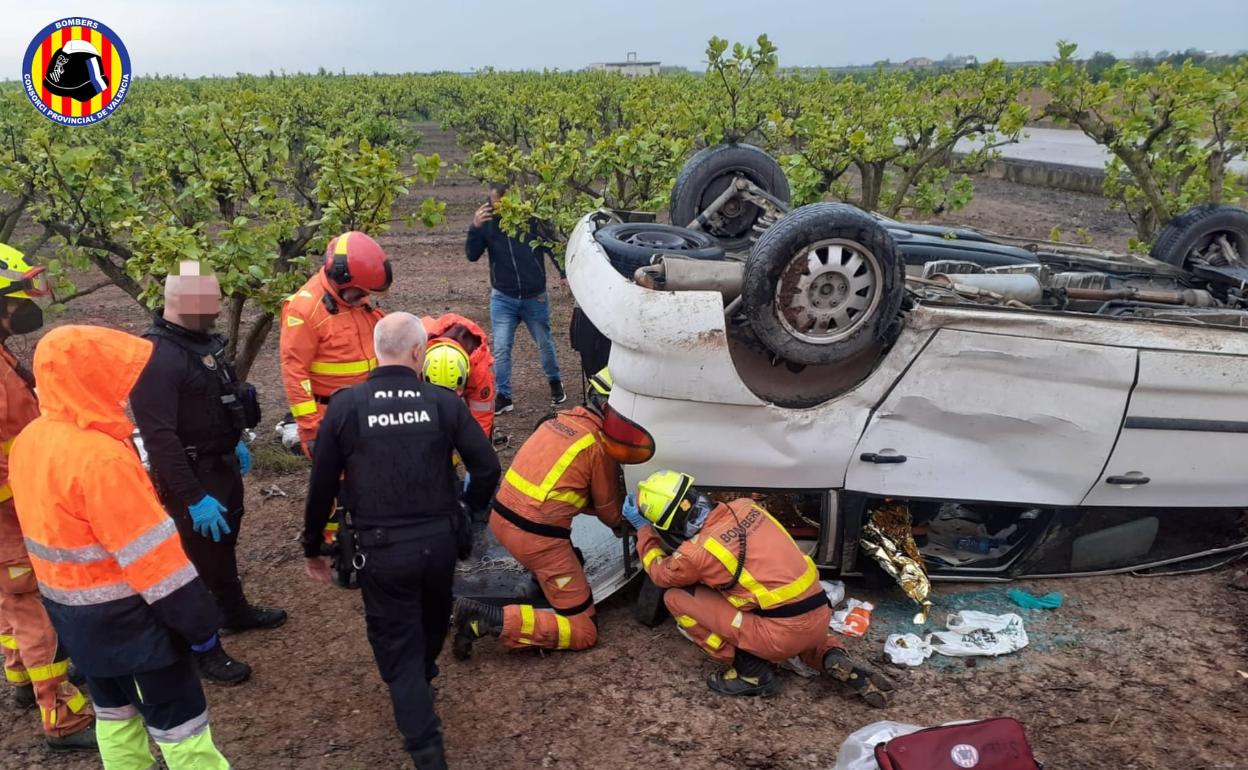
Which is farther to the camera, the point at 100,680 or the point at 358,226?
the point at 358,226

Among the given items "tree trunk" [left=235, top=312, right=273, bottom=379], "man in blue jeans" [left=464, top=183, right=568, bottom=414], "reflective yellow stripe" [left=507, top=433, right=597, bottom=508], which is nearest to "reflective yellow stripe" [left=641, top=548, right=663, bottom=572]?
"reflective yellow stripe" [left=507, top=433, right=597, bottom=508]

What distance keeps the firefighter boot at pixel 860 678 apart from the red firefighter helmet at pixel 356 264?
8.81 ft

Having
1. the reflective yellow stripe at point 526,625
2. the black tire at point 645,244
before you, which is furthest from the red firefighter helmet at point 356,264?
the reflective yellow stripe at point 526,625

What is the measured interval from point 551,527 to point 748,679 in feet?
3.51

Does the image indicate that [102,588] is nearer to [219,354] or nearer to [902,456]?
[219,354]

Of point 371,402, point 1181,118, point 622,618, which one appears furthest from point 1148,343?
point 1181,118

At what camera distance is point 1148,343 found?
377 cm

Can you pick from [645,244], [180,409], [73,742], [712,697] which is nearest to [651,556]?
[712,697]

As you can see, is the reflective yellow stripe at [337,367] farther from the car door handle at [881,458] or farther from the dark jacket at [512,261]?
the dark jacket at [512,261]

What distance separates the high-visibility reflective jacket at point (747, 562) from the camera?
348 centimetres

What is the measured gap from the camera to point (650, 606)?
A: 4098 millimetres

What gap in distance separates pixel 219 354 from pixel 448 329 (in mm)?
1208

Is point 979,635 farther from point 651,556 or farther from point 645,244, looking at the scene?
point 645,244

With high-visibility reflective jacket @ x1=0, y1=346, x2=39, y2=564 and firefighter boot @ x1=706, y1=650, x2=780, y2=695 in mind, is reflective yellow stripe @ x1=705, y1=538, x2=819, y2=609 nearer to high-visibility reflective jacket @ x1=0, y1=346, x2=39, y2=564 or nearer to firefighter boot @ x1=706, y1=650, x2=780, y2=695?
firefighter boot @ x1=706, y1=650, x2=780, y2=695
